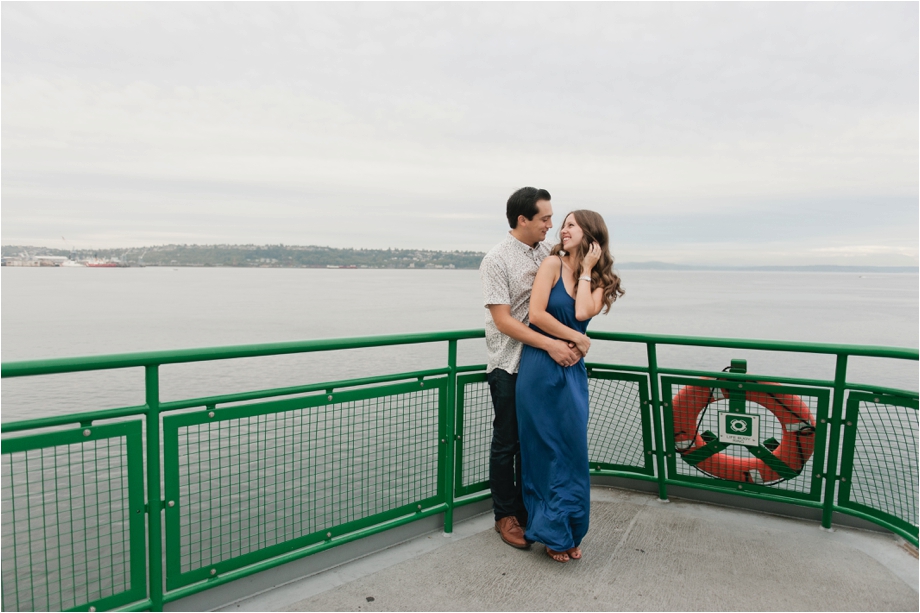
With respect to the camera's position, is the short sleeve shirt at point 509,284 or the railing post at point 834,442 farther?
the railing post at point 834,442

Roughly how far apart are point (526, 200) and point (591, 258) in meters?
0.45

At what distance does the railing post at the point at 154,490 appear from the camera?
2680mm

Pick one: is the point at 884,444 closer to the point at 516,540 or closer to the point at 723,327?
the point at 516,540

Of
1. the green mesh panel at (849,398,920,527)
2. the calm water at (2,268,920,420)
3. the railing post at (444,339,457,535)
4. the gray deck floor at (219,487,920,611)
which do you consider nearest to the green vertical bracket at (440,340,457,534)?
the railing post at (444,339,457,535)

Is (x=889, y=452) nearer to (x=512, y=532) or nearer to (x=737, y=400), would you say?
(x=737, y=400)

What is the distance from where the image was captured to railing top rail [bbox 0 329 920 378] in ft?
7.88

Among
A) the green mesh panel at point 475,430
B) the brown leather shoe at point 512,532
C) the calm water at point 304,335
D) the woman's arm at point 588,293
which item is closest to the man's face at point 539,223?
the woman's arm at point 588,293

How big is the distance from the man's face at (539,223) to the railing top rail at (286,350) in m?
0.67

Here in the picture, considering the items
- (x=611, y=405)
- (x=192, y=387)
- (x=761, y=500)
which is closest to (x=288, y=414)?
(x=611, y=405)

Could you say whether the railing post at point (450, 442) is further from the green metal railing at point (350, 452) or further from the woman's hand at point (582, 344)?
the woman's hand at point (582, 344)

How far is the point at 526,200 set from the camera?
11.3 feet

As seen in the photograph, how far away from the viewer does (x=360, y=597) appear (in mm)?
3053

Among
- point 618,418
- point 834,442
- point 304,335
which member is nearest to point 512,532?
point 618,418

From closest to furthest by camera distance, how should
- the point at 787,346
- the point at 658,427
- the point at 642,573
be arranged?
the point at 642,573
the point at 787,346
the point at 658,427
